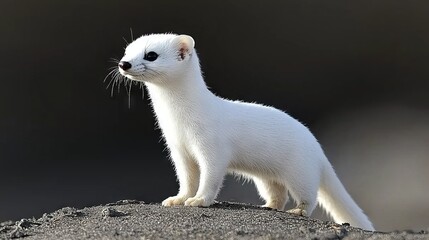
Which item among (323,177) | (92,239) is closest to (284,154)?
(323,177)

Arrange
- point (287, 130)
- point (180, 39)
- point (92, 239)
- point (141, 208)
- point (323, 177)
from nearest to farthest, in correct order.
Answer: point (92, 239) < point (141, 208) < point (180, 39) < point (287, 130) < point (323, 177)

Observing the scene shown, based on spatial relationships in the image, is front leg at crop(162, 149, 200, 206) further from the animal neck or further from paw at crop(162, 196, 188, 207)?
the animal neck

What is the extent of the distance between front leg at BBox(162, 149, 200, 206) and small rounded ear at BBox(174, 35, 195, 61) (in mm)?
256

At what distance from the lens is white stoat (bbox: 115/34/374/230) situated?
2.11 meters

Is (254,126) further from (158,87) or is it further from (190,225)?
(190,225)

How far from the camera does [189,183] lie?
7.33 ft

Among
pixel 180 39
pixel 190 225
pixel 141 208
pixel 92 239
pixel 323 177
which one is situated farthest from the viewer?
pixel 323 177

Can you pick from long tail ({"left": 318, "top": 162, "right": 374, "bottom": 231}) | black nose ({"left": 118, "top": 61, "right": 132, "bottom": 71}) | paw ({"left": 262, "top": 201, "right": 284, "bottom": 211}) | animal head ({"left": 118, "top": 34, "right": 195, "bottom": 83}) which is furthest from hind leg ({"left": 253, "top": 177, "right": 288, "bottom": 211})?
black nose ({"left": 118, "top": 61, "right": 132, "bottom": 71})

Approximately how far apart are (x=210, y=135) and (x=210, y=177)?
108 millimetres

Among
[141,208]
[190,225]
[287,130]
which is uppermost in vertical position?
[287,130]

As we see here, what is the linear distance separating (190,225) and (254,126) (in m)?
0.56

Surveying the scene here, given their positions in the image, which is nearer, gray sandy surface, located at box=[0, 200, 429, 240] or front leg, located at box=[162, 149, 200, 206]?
gray sandy surface, located at box=[0, 200, 429, 240]

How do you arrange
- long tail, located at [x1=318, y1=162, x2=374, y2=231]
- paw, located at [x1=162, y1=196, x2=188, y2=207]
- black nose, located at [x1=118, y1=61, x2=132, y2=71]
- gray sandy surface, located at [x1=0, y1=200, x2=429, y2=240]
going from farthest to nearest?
1. long tail, located at [x1=318, y1=162, x2=374, y2=231]
2. paw, located at [x1=162, y1=196, x2=188, y2=207]
3. black nose, located at [x1=118, y1=61, x2=132, y2=71]
4. gray sandy surface, located at [x1=0, y1=200, x2=429, y2=240]

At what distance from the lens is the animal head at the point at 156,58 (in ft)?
6.72
